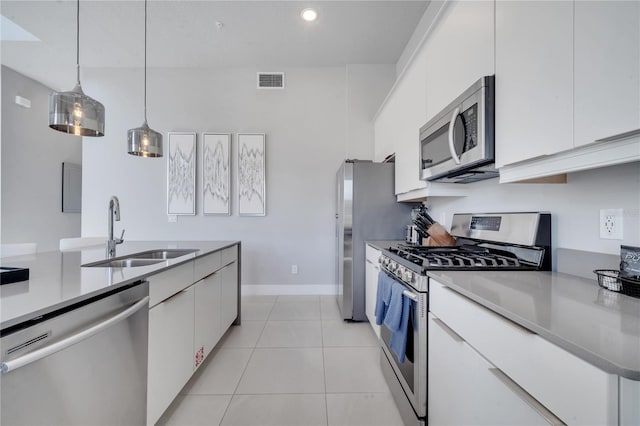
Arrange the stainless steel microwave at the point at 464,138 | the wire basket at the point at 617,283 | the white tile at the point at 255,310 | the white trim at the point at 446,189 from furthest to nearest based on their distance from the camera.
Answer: the white tile at the point at 255,310 < the white trim at the point at 446,189 < the stainless steel microwave at the point at 464,138 < the wire basket at the point at 617,283

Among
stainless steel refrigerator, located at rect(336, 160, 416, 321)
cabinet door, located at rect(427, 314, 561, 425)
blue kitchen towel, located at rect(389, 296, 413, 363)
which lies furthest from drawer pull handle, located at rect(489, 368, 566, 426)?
stainless steel refrigerator, located at rect(336, 160, 416, 321)

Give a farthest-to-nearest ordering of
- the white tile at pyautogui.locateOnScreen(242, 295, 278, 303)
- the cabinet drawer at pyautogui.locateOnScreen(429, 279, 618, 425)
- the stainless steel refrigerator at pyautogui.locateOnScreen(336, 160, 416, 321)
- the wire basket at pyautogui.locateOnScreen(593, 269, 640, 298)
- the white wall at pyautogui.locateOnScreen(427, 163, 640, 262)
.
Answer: the white tile at pyautogui.locateOnScreen(242, 295, 278, 303), the stainless steel refrigerator at pyautogui.locateOnScreen(336, 160, 416, 321), the white wall at pyautogui.locateOnScreen(427, 163, 640, 262), the wire basket at pyautogui.locateOnScreen(593, 269, 640, 298), the cabinet drawer at pyautogui.locateOnScreen(429, 279, 618, 425)

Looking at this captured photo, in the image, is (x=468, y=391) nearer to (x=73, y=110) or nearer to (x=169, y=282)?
(x=169, y=282)

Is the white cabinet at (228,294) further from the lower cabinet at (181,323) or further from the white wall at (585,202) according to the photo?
the white wall at (585,202)

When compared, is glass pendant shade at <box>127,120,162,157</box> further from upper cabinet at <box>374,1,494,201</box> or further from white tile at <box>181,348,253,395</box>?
upper cabinet at <box>374,1,494,201</box>

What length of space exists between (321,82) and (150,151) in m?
2.52

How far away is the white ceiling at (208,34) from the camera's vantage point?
2641mm

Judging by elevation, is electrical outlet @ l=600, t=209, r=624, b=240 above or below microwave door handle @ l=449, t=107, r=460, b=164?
below

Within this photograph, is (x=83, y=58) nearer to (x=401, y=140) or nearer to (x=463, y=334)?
(x=401, y=140)

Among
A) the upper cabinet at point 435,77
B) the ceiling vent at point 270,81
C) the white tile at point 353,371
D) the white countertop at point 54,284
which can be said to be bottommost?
the white tile at point 353,371

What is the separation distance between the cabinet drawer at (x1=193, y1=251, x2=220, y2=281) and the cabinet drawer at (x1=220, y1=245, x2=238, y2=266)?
0.32 feet

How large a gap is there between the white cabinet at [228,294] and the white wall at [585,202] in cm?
225

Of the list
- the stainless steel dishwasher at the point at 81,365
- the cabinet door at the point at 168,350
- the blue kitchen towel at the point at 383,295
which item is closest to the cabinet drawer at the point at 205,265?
the cabinet door at the point at 168,350

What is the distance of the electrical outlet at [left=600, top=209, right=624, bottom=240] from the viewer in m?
0.94
